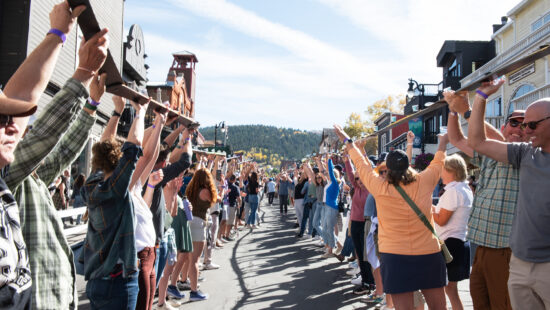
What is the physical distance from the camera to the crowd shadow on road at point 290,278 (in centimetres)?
632

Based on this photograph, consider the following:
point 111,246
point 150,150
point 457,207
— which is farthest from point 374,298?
point 111,246

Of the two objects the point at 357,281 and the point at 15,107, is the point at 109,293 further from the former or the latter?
the point at 357,281

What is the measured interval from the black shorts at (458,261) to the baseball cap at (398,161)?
1.40 metres

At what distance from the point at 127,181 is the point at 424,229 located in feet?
9.00

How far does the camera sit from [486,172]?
371 cm

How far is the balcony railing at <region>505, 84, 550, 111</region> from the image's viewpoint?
1587 cm

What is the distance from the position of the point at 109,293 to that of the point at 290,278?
17.5ft

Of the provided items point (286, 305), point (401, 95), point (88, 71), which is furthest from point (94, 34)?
point (401, 95)

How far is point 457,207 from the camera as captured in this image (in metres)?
4.64

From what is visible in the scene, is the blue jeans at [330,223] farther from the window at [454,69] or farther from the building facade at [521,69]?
the window at [454,69]

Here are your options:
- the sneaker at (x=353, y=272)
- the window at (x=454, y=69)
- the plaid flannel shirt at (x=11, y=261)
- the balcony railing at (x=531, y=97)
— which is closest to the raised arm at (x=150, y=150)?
the plaid flannel shirt at (x=11, y=261)

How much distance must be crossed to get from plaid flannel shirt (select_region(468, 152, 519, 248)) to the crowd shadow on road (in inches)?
121

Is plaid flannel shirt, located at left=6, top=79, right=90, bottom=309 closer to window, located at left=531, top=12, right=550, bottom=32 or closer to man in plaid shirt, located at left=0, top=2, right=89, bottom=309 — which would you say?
man in plaid shirt, located at left=0, top=2, right=89, bottom=309

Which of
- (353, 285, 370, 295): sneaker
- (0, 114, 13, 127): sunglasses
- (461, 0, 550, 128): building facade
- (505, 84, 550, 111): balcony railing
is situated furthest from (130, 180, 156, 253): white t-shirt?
(461, 0, 550, 128): building facade
